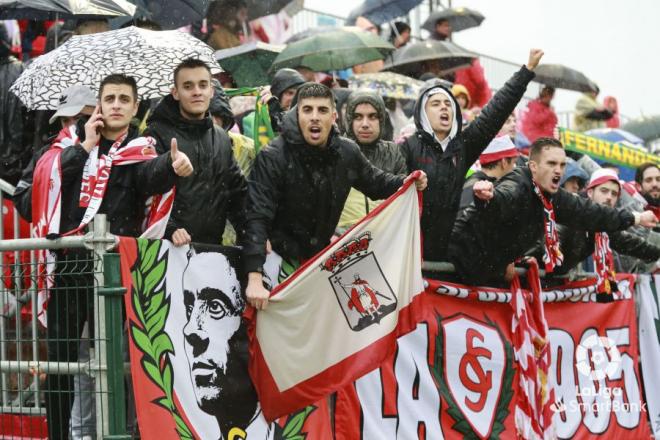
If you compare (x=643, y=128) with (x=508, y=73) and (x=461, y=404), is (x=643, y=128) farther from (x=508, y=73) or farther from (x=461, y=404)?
(x=461, y=404)

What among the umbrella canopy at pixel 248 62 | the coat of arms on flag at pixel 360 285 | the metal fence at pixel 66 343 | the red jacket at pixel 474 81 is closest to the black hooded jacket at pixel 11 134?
the metal fence at pixel 66 343

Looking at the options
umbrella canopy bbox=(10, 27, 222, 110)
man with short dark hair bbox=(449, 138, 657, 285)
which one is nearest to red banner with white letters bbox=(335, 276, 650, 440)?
man with short dark hair bbox=(449, 138, 657, 285)

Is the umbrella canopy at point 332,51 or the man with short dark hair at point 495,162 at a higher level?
the umbrella canopy at point 332,51

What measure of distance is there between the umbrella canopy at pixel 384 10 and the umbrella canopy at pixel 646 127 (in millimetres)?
7964

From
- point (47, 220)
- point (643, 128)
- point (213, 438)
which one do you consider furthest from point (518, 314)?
point (643, 128)

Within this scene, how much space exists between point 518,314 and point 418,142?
1.59 metres

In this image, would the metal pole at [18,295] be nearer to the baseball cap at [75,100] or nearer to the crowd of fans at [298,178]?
the crowd of fans at [298,178]

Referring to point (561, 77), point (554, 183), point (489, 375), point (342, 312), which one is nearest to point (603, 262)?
point (554, 183)

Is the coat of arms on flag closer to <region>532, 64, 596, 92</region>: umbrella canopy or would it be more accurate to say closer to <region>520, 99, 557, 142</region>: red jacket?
<region>520, 99, 557, 142</region>: red jacket

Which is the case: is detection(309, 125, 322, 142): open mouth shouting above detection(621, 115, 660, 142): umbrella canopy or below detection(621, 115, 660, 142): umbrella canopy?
above

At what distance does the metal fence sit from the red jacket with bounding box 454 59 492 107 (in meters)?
10.2

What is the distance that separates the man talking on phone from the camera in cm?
719

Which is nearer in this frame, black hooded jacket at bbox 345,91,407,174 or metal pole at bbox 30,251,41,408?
metal pole at bbox 30,251,41,408

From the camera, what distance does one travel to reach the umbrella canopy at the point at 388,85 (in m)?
13.9
